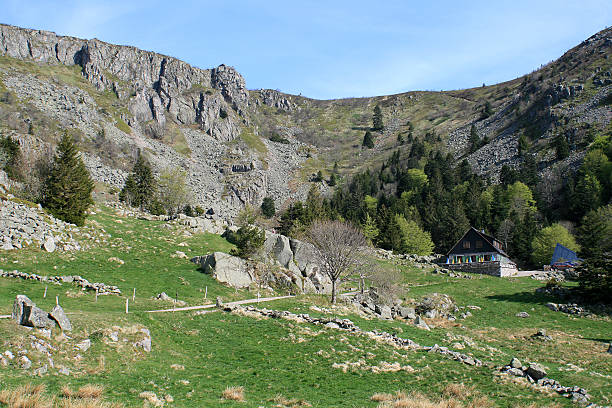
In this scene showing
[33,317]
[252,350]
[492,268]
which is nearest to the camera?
[33,317]

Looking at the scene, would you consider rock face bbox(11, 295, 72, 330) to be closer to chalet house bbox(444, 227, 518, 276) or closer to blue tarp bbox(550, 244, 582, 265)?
chalet house bbox(444, 227, 518, 276)

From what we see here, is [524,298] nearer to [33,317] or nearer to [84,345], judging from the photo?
[84,345]

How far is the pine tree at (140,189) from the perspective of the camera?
269 ft

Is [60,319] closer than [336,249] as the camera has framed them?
Yes

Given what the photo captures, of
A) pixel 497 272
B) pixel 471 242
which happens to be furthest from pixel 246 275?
pixel 471 242

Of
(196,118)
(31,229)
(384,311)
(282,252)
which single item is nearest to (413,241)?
(282,252)

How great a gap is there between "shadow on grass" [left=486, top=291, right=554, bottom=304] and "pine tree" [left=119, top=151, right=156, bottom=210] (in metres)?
66.5

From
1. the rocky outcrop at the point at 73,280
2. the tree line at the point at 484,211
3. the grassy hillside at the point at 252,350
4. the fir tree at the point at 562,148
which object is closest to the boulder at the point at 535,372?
the grassy hillside at the point at 252,350

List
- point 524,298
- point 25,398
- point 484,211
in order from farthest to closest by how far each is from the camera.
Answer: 1. point 484,211
2. point 524,298
3. point 25,398

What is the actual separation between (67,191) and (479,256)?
68.1 m

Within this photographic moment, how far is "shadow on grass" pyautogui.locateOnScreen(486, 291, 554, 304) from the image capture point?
1825 inches

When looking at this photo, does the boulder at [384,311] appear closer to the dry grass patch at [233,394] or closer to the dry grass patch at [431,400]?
the dry grass patch at [431,400]

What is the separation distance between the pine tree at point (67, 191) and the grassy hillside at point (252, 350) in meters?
6.14

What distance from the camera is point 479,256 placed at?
76438 mm
